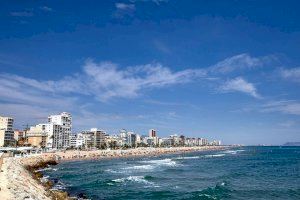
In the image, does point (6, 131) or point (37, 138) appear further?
point (37, 138)

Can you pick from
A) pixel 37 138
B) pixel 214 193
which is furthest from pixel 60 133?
pixel 214 193

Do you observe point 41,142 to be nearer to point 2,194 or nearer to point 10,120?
point 10,120

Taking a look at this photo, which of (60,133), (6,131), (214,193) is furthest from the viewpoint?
(60,133)

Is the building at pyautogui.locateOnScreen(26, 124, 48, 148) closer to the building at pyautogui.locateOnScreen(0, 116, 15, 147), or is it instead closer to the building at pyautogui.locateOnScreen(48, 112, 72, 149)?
the building at pyautogui.locateOnScreen(48, 112, 72, 149)

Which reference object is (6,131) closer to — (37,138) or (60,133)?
(37,138)

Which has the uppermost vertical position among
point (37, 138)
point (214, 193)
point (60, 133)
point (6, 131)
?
point (6, 131)

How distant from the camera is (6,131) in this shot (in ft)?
541

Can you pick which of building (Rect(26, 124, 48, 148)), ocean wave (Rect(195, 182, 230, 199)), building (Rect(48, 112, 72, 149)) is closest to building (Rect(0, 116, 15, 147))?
building (Rect(26, 124, 48, 148))

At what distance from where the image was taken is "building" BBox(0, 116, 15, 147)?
6197 inches

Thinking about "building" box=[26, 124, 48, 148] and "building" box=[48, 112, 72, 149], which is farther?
"building" box=[48, 112, 72, 149]

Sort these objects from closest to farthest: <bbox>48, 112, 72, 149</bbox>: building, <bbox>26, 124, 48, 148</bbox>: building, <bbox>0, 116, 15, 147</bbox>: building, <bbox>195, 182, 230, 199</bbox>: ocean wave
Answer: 1. <bbox>195, 182, 230, 199</bbox>: ocean wave
2. <bbox>0, 116, 15, 147</bbox>: building
3. <bbox>26, 124, 48, 148</bbox>: building
4. <bbox>48, 112, 72, 149</bbox>: building

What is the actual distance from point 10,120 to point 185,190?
153 metres

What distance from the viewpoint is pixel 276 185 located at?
4422 cm

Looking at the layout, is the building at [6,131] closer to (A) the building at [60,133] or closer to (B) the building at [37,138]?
(B) the building at [37,138]
